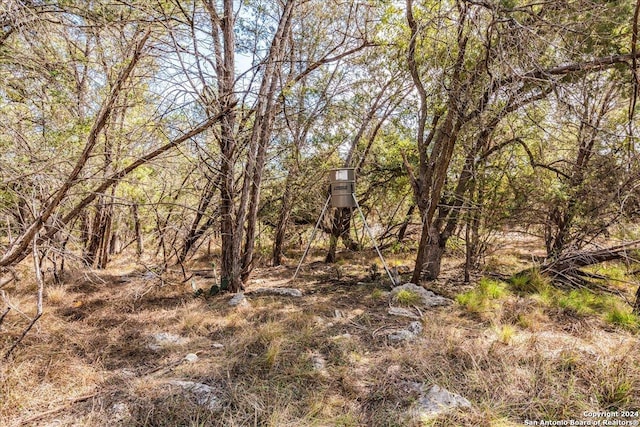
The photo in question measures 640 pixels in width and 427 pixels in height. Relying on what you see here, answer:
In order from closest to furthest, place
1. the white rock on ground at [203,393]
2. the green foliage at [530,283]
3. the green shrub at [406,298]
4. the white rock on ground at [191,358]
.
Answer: the white rock on ground at [203,393] → the white rock on ground at [191,358] → the green shrub at [406,298] → the green foliage at [530,283]

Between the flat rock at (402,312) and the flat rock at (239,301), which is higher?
the flat rock at (239,301)

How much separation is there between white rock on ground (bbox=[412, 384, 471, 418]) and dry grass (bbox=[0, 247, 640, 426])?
5 cm

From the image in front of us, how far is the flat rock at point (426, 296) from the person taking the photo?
4211 mm

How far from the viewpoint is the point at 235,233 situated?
4715 millimetres

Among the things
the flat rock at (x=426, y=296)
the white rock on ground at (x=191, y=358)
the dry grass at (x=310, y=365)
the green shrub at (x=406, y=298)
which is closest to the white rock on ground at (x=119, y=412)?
the dry grass at (x=310, y=365)

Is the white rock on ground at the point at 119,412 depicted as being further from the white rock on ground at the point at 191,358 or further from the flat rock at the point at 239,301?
the flat rock at the point at 239,301

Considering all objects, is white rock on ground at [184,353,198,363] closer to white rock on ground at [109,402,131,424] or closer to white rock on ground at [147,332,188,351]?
white rock on ground at [147,332,188,351]

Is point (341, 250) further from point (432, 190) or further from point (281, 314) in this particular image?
point (281, 314)

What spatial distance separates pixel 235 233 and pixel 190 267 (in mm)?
3040

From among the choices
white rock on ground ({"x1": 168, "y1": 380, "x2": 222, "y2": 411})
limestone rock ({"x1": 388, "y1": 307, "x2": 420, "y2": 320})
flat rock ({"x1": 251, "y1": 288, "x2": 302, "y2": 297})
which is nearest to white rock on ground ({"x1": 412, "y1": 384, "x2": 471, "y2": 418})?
white rock on ground ({"x1": 168, "y1": 380, "x2": 222, "y2": 411})

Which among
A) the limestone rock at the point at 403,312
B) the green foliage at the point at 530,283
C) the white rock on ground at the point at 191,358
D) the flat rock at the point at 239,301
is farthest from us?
the green foliage at the point at 530,283

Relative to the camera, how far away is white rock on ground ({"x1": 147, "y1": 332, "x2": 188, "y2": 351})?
3.04 metres

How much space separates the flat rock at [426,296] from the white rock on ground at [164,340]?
2.70 meters

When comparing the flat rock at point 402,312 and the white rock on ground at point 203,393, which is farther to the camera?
the flat rock at point 402,312
